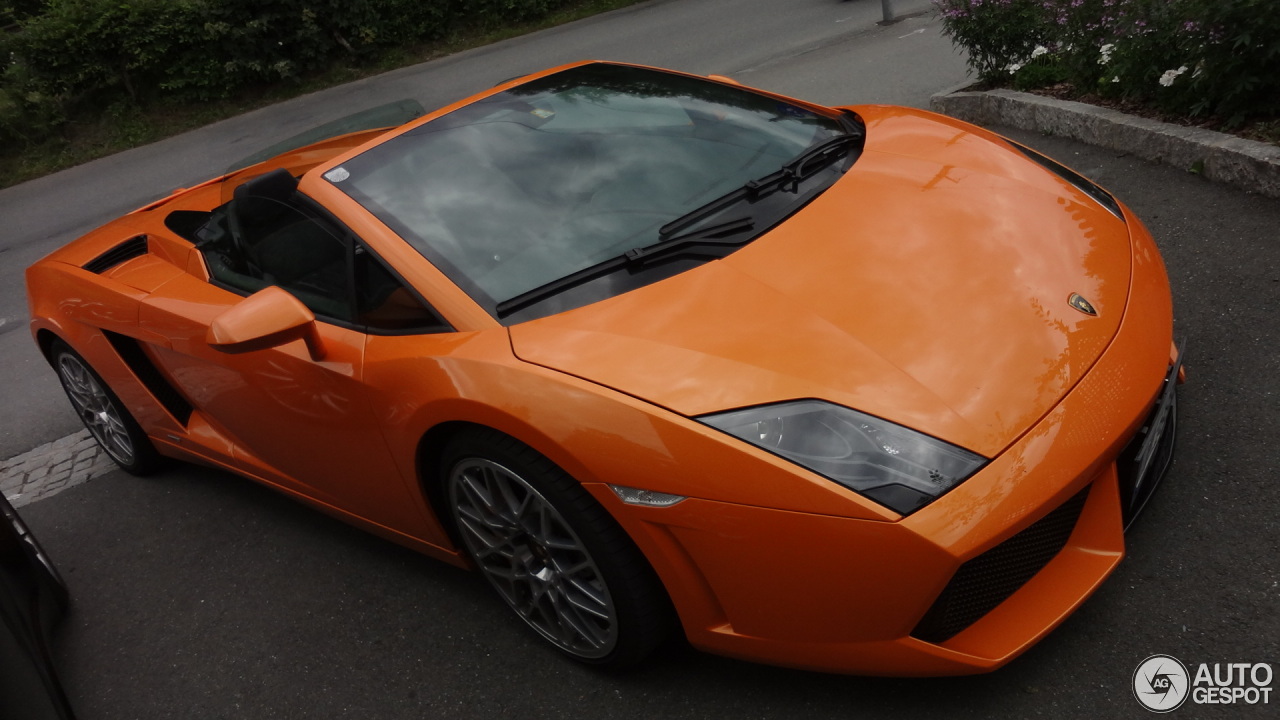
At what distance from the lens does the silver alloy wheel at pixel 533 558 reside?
2.59m

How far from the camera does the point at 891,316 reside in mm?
2490

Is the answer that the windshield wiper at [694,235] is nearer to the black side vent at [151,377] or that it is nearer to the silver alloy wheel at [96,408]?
the black side vent at [151,377]

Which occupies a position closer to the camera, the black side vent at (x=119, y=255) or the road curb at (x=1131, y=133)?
the black side vent at (x=119, y=255)

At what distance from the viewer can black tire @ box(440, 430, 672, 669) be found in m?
2.46

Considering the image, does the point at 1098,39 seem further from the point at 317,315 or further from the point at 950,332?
the point at 317,315

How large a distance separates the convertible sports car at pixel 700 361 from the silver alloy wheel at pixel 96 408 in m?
0.67

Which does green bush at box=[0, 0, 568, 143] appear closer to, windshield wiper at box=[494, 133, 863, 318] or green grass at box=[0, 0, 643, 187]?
green grass at box=[0, 0, 643, 187]

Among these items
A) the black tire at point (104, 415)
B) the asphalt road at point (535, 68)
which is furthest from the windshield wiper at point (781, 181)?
the asphalt road at point (535, 68)

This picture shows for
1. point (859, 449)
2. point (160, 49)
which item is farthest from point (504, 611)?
point (160, 49)

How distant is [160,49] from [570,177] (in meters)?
13.2

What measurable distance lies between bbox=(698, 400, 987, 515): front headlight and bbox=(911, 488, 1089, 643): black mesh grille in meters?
0.19

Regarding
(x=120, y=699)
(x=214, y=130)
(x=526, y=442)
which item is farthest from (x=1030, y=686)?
(x=214, y=130)

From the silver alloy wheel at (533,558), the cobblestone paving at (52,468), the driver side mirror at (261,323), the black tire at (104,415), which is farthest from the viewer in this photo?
the cobblestone paving at (52,468)

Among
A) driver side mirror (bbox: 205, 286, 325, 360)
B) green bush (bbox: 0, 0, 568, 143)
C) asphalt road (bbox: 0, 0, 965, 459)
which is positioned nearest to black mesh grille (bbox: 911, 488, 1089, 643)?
driver side mirror (bbox: 205, 286, 325, 360)
